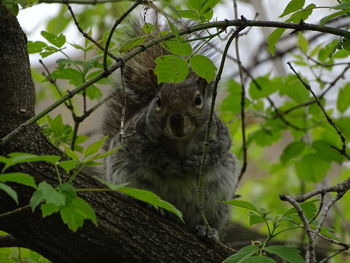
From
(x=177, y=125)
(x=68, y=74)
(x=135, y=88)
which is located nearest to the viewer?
(x=68, y=74)

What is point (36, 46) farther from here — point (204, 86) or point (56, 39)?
point (204, 86)

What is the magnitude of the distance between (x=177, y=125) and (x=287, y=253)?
113 cm

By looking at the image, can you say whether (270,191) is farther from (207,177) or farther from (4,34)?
(4,34)

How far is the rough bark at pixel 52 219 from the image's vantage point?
1.64 m

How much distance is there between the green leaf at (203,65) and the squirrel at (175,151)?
889 millimetres

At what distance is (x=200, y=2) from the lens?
A: 1420 millimetres

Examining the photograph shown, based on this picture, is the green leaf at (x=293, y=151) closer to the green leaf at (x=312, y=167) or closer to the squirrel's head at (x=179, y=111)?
the green leaf at (x=312, y=167)

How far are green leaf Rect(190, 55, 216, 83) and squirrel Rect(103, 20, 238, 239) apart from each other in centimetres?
89

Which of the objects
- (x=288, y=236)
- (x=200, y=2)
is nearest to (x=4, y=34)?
(x=200, y=2)

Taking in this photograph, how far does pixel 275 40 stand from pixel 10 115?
76 centimetres

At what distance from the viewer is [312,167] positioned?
257cm

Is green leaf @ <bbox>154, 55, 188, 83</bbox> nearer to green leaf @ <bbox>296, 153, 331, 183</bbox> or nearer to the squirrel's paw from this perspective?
the squirrel's paw

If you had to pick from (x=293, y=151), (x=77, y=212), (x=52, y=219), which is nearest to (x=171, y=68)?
(x=77, y=212)

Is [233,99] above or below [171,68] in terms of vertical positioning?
above
